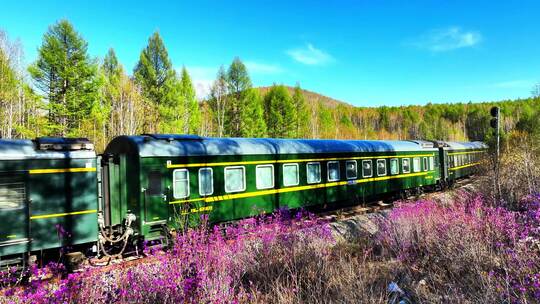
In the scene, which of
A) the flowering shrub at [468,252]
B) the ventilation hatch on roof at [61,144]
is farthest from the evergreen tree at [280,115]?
the flowering shrub at [468,252]

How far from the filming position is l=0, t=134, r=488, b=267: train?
7.23m

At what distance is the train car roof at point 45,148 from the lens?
7125 millimetres

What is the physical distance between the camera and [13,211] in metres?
7.06

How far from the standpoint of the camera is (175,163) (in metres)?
9.29

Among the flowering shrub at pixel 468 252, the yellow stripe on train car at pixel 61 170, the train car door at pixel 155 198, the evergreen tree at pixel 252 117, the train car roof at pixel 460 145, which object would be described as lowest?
the flowering shrub at pixel 468 252

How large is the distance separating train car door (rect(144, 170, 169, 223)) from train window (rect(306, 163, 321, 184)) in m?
5.60

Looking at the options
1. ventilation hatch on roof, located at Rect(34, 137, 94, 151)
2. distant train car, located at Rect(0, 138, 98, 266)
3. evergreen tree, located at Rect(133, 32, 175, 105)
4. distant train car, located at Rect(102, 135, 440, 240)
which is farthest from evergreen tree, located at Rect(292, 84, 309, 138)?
distant train car, located at Rect(0, 138, 98, 266)

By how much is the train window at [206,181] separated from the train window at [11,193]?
4044mm

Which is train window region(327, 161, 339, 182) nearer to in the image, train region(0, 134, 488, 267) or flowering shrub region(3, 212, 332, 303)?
train region(0, 134, 488, 267)

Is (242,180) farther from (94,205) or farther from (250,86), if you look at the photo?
(250,86)

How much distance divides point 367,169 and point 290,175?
204 inches

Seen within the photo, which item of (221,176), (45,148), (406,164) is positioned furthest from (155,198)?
(406,164)

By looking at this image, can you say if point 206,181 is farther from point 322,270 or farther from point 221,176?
point 322,270

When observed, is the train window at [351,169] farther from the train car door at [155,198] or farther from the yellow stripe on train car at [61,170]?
the yellow stripe on train car at [61,170]
